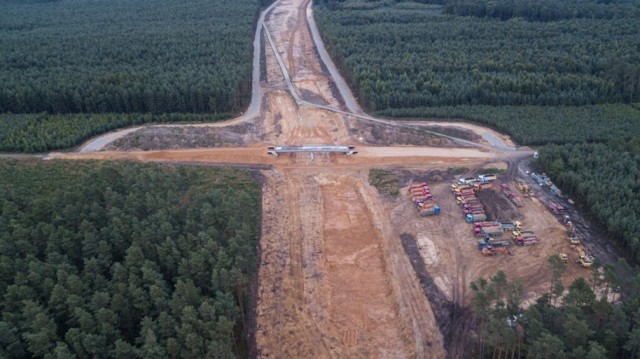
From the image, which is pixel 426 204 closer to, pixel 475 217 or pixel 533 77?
pixel 475 217

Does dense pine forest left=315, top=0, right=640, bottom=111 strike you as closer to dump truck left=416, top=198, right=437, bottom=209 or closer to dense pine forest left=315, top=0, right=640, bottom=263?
dense pine forest left=315, top=0, right=640, bottom=263

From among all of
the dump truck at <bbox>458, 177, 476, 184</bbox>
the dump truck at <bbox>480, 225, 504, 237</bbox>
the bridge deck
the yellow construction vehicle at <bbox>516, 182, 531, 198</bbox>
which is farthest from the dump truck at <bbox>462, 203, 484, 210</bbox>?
the bridge deck

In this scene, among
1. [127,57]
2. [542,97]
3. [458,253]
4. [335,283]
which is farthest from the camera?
[127,57]

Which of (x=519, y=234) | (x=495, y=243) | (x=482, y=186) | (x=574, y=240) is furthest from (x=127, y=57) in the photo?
(x=574, y=240)

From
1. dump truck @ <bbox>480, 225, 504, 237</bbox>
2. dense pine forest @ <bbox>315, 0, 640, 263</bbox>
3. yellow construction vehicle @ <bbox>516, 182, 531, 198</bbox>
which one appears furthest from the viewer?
dense pine forest @ <bbox>315, 0, 640, 263</bbox>

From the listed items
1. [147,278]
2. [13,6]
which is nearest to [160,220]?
[147,278]

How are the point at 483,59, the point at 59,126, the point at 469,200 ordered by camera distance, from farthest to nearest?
the point at 483,59, the point at 59,126, the point at 469,200

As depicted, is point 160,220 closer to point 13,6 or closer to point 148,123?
point 148,123
